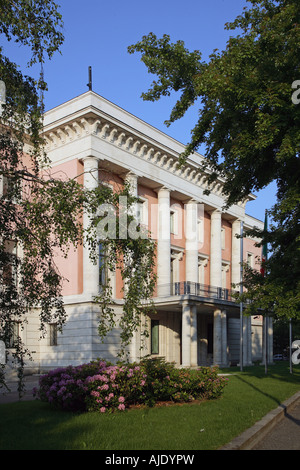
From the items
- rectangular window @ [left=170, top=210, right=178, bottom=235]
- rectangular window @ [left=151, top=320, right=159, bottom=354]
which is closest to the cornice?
rectangular window @ [left=170, top=210, right=178, bottom=235]

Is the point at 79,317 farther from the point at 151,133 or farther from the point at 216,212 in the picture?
the point at 216,212

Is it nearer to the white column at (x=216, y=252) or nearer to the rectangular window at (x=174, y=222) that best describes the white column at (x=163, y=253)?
the rectangular window at (x=174, y=222)

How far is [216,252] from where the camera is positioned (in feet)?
133

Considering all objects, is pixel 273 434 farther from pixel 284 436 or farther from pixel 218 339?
pixel 218 339

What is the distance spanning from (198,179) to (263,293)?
2327 centimetres

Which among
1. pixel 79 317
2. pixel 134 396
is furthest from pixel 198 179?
pixel 134 396

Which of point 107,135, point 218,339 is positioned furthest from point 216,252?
point 107,135

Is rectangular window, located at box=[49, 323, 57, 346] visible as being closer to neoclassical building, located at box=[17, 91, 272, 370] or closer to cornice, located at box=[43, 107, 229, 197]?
neoclassical building, located at box=[17, 91, 272, 370]

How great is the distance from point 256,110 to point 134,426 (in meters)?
8.74

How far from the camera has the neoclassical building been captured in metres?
28.5

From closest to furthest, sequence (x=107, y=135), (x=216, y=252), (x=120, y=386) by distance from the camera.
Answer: (x=120, y=386) < (x=107, y=135) < (x=216, y=252)

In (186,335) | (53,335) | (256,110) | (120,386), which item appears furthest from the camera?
(186,335)

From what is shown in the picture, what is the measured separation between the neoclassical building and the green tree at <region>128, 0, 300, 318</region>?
25.7ft
